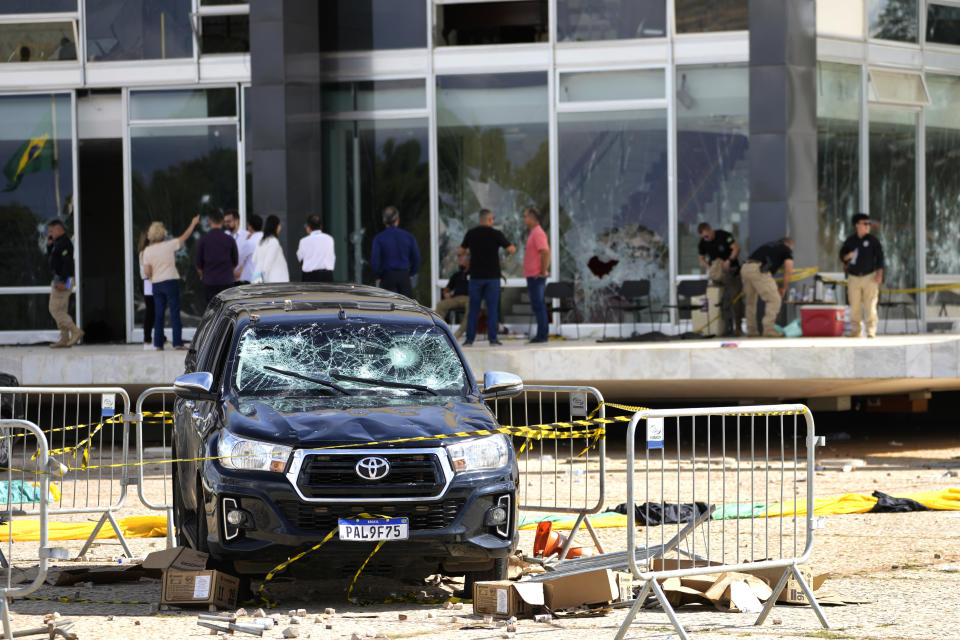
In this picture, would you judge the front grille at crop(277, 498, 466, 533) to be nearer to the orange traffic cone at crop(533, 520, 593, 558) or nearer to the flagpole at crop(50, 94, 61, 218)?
the orange traffic cone at crop(533, 520, 593, 558)

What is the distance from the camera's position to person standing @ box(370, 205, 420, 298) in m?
18.1

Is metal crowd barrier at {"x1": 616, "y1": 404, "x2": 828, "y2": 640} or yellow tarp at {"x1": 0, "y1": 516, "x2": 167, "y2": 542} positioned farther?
yellow tarp at {"x1": 0, "y1": 516, "x2": 167, "y2": 542}

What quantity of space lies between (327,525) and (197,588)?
77 centimetres

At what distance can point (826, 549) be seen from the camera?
988 cm

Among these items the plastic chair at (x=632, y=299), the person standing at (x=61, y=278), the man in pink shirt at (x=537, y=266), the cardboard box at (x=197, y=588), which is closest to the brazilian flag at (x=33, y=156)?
the person standing at (x=61, y=278)

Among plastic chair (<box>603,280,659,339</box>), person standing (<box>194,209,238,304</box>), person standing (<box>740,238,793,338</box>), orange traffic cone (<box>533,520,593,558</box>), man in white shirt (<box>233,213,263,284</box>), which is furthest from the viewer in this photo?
plastic chair (<box>603,280,659,339</box>)

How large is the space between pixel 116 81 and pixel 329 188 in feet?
12.7

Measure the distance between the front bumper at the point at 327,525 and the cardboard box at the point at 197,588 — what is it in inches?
4.8

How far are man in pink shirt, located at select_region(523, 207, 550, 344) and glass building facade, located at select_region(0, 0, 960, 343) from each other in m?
2.89

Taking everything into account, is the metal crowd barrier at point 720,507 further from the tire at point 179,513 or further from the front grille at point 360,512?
the tire at point 179,513

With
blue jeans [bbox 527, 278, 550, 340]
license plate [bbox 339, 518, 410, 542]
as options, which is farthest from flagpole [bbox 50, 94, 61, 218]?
license plate [bbox 339, 518, 410, 542]

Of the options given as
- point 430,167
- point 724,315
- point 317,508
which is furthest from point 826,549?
point 430,167

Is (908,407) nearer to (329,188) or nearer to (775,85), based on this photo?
(775,85)

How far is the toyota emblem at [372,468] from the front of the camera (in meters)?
7.55
